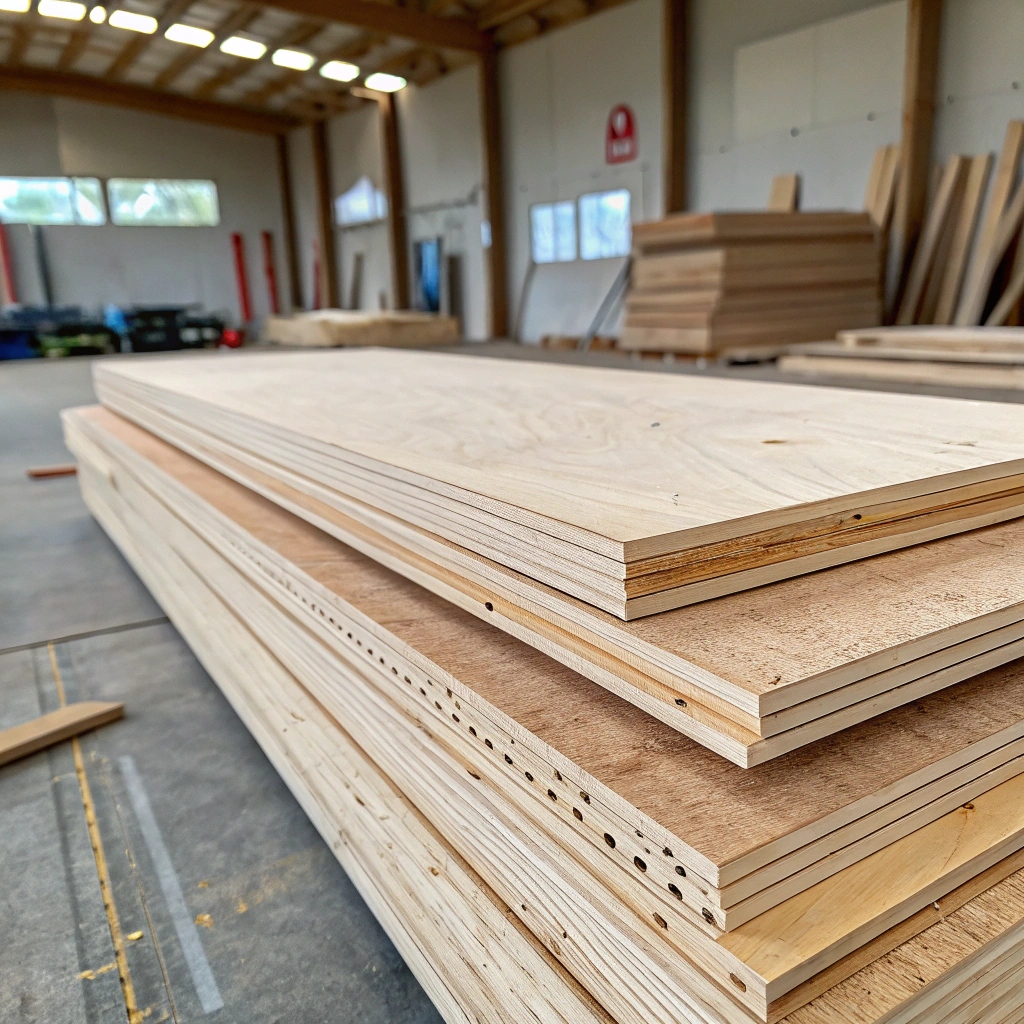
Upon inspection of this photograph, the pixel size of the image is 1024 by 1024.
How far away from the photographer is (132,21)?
1245cm

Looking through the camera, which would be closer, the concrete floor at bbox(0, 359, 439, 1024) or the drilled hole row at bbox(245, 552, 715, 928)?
the drilled hole row at bbox(245, 552, 715, 928)

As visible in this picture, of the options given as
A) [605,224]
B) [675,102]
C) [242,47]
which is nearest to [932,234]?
[675,102]

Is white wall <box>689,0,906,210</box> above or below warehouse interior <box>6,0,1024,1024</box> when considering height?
above

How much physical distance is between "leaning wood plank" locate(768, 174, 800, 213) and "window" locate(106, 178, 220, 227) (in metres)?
13.3

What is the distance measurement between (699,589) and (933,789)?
0.31 metres

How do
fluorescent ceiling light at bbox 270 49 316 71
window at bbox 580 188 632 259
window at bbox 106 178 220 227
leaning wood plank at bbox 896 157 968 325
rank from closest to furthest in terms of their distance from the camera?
leaning wood plank at bbox 896 157 968 325
window at bbox 580 188 632 259
fluorescent ceiling light at bbox 270 49 316 71
window at bbox 106 178 220 227

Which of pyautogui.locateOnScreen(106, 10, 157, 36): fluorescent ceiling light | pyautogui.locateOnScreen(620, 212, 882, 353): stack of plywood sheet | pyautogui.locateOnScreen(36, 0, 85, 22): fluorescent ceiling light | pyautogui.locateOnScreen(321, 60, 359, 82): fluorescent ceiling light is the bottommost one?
pyautogui.locateOnScreen(620, 212, 882, 353): stack of plywood sheet

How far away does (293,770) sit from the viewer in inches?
74.3

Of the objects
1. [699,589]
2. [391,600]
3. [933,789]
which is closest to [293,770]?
[391,600]

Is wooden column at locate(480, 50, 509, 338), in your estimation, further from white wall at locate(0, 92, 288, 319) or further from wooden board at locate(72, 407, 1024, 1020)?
wooden board at locate(72, 407, 1024, 1020)

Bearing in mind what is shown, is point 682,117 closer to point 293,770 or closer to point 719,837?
point 293,770

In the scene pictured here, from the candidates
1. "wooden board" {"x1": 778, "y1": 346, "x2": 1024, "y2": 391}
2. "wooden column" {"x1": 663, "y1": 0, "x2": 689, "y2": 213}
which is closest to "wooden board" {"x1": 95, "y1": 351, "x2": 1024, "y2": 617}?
"wooden board" {"x1": 778, "y1": 346, "x2": 1024, "y2": 391}

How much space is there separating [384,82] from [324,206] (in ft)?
12.0

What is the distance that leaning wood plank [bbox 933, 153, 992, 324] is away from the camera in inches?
257
